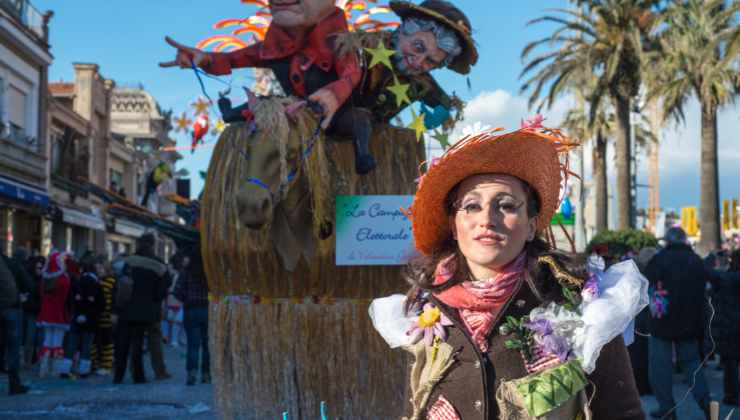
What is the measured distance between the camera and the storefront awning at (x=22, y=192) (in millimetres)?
22950

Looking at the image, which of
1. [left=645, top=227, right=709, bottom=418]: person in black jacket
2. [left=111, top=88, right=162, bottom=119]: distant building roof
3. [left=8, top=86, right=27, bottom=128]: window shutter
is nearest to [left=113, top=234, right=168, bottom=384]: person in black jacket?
[left=645, top=227, right=709, bottom=418]: person in black jacket

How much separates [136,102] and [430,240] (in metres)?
51.9

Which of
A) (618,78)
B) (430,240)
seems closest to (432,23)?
(430,240)

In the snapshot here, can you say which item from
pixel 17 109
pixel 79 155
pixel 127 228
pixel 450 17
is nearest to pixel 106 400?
pixel 450 17

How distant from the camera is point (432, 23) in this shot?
14.9 feet

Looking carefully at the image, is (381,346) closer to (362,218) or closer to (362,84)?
(362,218)

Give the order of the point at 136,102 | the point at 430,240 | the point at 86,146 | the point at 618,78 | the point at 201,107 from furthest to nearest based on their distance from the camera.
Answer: the point at 136,102 → the point at 86,146 → the point at 618,78 → the point at 201,107 → the point at 430,240

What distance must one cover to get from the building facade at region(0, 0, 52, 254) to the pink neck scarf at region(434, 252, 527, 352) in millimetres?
22364

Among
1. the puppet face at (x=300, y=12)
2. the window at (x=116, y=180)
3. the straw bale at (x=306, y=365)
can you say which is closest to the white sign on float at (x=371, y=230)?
the straw bale at (x=306, y=365)

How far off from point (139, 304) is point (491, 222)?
8.87 m

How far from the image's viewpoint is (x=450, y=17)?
4609 mm

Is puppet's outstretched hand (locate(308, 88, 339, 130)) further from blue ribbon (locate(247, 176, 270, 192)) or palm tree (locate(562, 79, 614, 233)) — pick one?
palm tree (locate(562, 79, 614, 233))

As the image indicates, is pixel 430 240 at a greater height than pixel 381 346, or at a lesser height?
greater

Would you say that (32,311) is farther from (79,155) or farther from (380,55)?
(79,155)
